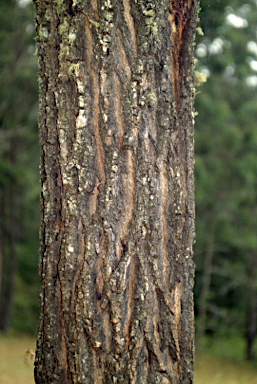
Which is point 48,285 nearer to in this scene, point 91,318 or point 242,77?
point 91,318

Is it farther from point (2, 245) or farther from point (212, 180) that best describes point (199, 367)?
point (2, 245)

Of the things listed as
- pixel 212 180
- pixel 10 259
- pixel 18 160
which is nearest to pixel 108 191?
pixel 212 180

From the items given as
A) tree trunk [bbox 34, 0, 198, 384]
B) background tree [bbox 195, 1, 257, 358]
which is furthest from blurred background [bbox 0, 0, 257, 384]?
tree trunk [bbox 34, 0, 198, 384]

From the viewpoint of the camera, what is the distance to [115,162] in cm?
152

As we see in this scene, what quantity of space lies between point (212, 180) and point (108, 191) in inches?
277

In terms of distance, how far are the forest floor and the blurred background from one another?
0.16 feet

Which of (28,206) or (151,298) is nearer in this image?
(151,298)

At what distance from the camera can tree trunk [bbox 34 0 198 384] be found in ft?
4.94

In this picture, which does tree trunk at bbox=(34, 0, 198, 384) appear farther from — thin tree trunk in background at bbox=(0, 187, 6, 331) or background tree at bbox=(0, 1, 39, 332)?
thin tree trunk in background at bbox=(0, 187, 6, 331)

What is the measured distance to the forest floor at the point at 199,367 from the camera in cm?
616

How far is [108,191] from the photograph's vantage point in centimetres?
152

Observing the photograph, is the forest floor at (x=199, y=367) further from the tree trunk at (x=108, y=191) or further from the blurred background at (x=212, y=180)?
the tree trunk at (x=108, y=191)

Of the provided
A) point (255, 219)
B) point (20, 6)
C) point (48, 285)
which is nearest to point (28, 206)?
point (20, 6)

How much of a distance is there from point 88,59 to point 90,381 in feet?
4.58
